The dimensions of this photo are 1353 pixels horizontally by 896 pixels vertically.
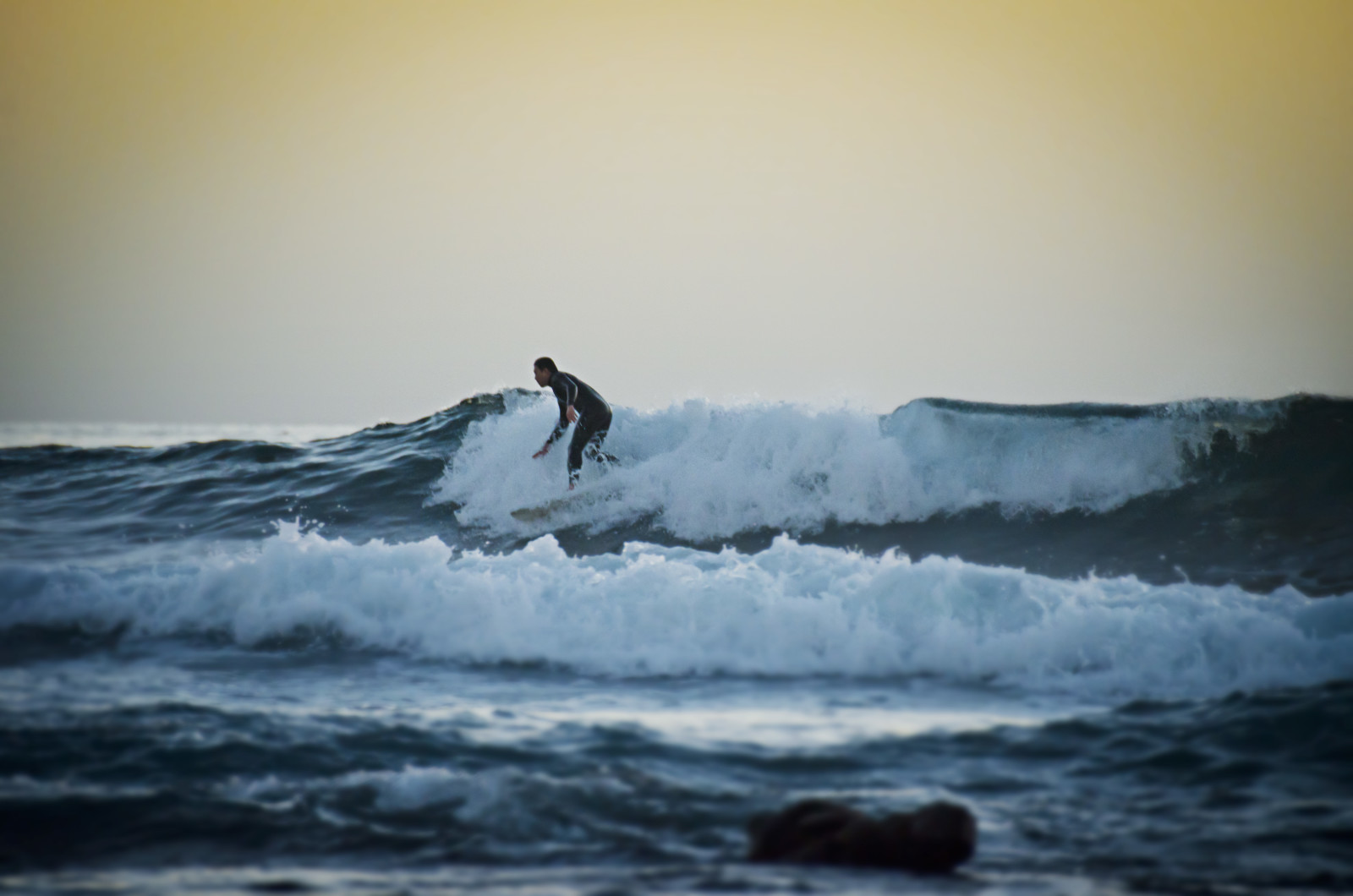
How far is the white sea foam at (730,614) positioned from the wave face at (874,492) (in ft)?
9.78

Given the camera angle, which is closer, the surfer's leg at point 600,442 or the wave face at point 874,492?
the wave face at point 874,492

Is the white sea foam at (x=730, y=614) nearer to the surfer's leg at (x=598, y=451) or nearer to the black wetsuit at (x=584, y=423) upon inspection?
the black wetsuit at (x=584, y=423)

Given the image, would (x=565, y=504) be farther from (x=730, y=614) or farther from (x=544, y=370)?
(x=730, y=614)

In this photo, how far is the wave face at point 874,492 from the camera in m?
10.7

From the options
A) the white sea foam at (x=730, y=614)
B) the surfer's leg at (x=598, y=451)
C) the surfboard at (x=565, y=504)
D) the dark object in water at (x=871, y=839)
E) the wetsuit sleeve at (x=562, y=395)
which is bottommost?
the dark object in water at (x=871, y=839)

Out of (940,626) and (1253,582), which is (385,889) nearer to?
(940,626)

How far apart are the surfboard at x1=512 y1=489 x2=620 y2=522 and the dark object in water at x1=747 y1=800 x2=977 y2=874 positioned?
865 cm

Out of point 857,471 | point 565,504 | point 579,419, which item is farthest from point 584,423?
point 857,471

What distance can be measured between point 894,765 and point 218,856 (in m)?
3.02

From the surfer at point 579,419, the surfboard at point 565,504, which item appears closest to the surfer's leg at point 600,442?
the surfer at point 579,419

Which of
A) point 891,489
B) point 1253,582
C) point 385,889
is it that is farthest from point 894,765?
point 891,489

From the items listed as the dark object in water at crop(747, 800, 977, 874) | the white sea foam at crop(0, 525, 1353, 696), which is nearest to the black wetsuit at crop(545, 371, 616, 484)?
the white sea foam at crop(0, 525, 1353, 696)

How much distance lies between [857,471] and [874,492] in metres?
0.34

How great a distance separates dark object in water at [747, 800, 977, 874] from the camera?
357 centimetres
